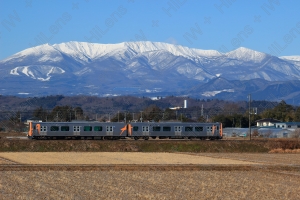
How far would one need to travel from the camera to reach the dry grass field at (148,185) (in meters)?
21.4

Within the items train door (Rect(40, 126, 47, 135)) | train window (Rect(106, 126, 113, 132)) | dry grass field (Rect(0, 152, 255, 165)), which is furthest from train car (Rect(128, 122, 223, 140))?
dry grass field (Rect(0, 152, 255, 165))

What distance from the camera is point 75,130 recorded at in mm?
61688

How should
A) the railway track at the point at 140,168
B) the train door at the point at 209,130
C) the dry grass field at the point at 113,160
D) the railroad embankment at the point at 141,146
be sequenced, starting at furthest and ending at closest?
the train door at the point at 209,130 < the railroad embankment at the point at 141,146 < the dry grass field at the point at 113,160 < the railway track at the point at 140,168

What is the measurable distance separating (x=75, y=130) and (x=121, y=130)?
4.78 m

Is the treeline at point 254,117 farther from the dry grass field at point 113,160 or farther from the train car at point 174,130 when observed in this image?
the dry grass field at point 113,160

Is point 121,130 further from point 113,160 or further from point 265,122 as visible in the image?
point 265,122

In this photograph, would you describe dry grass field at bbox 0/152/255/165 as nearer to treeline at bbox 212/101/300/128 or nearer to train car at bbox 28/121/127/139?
train car at bbox 28/121/127/139

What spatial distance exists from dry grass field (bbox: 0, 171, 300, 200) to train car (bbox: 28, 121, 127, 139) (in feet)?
105

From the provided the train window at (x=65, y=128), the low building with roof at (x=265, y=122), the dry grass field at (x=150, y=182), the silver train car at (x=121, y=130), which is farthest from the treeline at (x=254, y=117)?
the dry grass field at (x=150, y=182)

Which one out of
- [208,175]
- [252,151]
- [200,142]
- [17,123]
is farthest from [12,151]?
[17,123]

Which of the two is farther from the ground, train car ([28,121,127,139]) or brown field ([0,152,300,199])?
train car ([28,121,127,139])

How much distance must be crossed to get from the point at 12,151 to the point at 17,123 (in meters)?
55.0

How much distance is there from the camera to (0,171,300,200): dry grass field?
21.4 meters

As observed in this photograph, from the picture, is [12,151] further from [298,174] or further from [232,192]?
[232,192]
